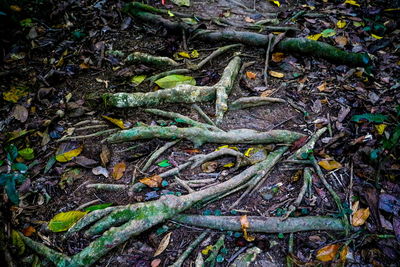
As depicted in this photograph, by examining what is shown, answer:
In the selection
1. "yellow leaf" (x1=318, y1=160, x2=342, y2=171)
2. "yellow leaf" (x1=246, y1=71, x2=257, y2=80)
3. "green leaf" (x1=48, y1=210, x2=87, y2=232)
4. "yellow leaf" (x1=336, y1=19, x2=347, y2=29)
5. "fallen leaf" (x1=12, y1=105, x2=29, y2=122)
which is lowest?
"green leaf" (x1=48, y1=210, x2=87, y2=232)

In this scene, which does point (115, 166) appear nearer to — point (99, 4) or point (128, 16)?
point (128, 16)

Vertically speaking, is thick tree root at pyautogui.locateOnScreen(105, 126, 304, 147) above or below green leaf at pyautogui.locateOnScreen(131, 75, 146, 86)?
below

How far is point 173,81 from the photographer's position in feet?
12.1

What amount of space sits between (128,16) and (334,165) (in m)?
4.35

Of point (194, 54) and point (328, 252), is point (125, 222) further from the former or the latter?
point (194, 54)

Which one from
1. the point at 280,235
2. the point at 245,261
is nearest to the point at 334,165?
the point at 280,235

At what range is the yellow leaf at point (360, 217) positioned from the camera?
2153mm

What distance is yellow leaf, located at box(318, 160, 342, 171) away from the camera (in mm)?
2549

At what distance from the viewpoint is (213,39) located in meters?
4.39

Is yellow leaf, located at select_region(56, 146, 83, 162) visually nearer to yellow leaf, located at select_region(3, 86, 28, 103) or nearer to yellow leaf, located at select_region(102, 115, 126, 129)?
yellow leaf, located at select_region(102, 115, 126, 129)

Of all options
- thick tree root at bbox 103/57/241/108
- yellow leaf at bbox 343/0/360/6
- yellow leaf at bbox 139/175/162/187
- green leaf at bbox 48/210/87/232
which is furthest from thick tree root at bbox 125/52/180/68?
yellow leaf at bbox 343/0/360/6

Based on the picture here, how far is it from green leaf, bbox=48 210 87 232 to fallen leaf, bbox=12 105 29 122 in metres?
Result: 1.66

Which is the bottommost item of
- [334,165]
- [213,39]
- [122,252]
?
[122,252]

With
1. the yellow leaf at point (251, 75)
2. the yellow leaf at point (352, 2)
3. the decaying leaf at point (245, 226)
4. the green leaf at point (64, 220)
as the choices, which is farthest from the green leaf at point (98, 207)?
the yellow leaf at point (352, 2)
